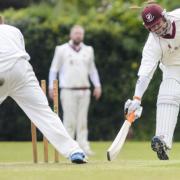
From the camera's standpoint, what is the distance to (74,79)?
1742 centimetres

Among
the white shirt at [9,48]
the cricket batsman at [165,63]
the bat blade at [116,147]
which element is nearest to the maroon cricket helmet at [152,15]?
the cricket batsman at [165,63]

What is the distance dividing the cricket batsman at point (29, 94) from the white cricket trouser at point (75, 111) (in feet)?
19.4

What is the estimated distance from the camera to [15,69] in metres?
11.4

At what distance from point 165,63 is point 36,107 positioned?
5.80 feet

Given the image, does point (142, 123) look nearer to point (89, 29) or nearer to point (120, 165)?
point (89, 29)

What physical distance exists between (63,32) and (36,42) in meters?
0.56

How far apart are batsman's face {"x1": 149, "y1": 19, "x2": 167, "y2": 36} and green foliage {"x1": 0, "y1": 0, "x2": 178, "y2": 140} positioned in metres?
8.78

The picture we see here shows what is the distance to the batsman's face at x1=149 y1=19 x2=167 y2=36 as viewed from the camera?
11969 mm

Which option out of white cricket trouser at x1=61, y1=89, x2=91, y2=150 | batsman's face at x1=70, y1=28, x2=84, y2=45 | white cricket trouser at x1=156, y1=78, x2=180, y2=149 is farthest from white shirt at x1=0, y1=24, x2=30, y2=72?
Answer: white cricket trouser at x1=61, y1=89, x2=91, y2=150

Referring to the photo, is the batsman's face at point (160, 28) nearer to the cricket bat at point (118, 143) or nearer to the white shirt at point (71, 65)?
the cricket bat at point (118, 143)

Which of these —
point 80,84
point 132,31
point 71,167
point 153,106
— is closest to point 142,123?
point 153,106

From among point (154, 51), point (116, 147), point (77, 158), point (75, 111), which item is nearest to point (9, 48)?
point (77, 158)

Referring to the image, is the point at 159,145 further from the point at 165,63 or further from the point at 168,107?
the point at 165,63

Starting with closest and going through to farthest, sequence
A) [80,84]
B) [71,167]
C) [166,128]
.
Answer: [71,167] < [166,128] < [80,84]
